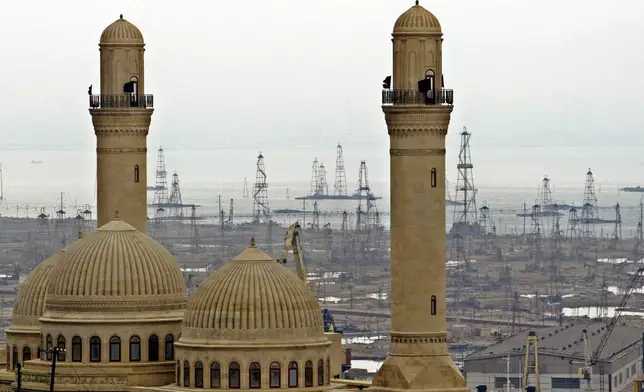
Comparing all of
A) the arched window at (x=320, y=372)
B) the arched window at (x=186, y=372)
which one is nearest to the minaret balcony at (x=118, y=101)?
the arched window at (x=186, y=372)

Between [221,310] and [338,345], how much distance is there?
17990 millimetres

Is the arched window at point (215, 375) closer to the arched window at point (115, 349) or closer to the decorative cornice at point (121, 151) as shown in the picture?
the arched window at point (115, 349)

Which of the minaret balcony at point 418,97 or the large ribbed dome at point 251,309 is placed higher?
the minaret balcony at point 418,97

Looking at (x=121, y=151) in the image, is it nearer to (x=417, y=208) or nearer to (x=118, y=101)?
(x=118, y=101)

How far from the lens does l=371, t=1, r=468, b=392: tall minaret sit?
90.1m

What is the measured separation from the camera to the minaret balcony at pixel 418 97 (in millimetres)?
91562

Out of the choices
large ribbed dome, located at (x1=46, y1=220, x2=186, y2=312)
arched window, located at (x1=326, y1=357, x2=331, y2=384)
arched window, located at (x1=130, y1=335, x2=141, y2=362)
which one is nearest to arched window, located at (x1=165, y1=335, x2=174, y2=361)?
arched window, located at (x1=130, y1=335, x2=141, y2=362)

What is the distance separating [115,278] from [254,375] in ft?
25.4

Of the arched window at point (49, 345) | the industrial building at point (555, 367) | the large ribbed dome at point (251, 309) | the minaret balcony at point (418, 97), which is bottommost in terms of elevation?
the industrial building at point (555, 367)

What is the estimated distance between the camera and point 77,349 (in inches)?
3708

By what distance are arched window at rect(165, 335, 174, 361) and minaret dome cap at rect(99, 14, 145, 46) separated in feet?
48.0

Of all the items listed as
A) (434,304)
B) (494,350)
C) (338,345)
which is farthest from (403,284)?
(494,350)

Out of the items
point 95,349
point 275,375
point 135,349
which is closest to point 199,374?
Result: point 275,375

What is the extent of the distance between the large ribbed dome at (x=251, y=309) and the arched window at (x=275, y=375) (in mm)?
939
